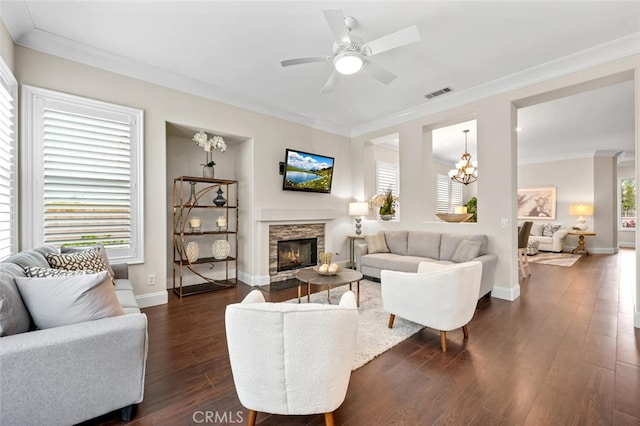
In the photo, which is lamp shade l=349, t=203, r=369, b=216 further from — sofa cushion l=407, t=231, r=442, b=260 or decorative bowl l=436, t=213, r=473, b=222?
decorative bowl l=436, t=213, r=473, b=222

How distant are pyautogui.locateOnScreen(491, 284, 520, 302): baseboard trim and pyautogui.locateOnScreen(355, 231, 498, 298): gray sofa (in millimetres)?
93

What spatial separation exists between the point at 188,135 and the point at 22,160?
1.92 meters

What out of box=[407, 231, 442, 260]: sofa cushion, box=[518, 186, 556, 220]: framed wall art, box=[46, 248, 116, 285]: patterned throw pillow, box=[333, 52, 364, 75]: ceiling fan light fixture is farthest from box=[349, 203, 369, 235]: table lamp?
box=[518, 186, 556, 220]: framed wall art

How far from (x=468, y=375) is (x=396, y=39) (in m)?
2.70

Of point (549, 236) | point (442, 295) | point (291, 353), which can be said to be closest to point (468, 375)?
point (442, 295)

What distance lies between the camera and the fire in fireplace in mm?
4848

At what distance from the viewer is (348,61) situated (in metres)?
2.53

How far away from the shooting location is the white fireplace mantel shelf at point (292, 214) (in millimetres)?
4438

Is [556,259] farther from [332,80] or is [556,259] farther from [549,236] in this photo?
[332,80]

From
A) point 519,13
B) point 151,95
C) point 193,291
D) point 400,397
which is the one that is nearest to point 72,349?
point 400,397

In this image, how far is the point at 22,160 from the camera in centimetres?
269

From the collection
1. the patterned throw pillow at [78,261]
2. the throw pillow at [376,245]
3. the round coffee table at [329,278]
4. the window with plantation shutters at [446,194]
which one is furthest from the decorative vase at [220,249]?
the window with plantation shutters at [446,194]

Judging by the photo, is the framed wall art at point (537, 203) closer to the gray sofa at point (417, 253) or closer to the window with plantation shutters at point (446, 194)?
the window with plantation shutters at point (446, 194)

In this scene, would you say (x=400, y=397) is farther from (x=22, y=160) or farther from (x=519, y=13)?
(x=22, y=160)
